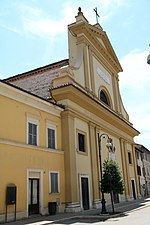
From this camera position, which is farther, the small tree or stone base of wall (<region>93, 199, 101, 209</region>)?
stone base of wall (<region>93, 199, 101, 209</region>)

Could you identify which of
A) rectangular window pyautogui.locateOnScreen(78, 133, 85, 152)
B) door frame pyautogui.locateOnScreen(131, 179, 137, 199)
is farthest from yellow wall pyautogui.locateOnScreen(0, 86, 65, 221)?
door frame pyautogui.locateOnScreen(131, 179, 137, 199)

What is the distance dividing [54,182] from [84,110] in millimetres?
6821

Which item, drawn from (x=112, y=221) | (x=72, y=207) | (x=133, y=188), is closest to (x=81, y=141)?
(x=72, y=207)

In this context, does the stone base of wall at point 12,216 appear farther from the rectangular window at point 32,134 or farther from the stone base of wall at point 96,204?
the stone base of wall at point 96,204

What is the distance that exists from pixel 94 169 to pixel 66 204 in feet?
16.3

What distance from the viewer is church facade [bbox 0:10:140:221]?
62.3 feet

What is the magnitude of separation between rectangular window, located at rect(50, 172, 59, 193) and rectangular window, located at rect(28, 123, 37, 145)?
8.37ft

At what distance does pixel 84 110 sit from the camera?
2222 centimetres

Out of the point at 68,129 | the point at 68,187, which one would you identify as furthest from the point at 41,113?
the point at 68,187

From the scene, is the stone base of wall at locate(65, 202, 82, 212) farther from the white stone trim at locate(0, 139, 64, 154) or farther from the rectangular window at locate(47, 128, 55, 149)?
the rectangular window at locate(47, 128, 55, 149)

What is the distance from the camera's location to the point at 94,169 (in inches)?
874

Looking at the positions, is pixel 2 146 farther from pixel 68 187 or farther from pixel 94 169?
pixel 94 169

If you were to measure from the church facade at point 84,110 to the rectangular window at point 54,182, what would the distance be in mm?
370

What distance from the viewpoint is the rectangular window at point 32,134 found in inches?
636
